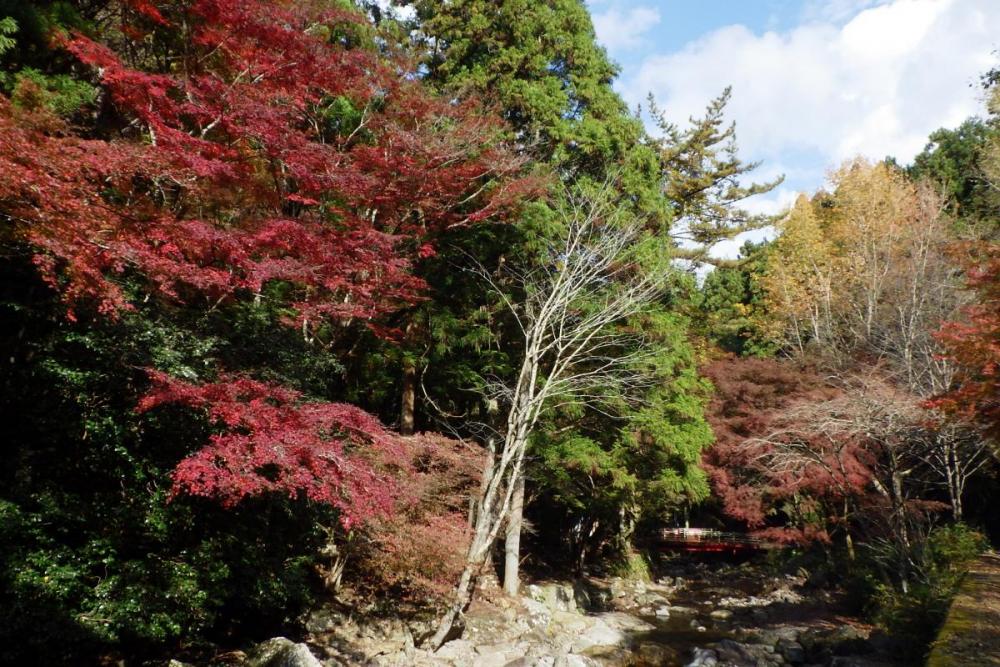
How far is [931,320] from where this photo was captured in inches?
604

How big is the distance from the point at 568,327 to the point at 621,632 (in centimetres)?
646

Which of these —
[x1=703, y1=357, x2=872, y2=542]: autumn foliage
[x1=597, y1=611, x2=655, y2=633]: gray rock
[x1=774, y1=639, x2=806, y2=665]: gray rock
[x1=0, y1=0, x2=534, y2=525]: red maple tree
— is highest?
[x1=0, y1=0, x2=534, y2=525]: red maple tree

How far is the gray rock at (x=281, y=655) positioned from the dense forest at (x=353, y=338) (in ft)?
2.68

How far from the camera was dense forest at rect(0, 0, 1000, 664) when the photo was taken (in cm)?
602

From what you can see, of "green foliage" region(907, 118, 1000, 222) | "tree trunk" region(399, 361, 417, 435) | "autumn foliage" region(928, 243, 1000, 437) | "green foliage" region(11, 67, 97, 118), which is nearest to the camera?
"green foliage" region(11, 67, 97, 118)

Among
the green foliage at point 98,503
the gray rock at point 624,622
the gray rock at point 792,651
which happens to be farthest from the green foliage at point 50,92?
the gray rock at point 792,651

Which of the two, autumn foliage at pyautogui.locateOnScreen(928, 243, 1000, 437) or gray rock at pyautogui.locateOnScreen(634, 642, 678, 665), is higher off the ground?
autumn foliage at pyautogui.locateOnScreen(928, 243, 1000, 437)

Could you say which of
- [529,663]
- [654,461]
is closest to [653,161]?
[654,461]

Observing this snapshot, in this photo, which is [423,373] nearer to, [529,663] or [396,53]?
[529,663]

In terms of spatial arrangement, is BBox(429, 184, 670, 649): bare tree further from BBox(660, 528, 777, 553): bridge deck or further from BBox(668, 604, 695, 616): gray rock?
BBox(660, 528, 777, 553): bridge deck

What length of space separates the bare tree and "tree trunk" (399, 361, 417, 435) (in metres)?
1.68

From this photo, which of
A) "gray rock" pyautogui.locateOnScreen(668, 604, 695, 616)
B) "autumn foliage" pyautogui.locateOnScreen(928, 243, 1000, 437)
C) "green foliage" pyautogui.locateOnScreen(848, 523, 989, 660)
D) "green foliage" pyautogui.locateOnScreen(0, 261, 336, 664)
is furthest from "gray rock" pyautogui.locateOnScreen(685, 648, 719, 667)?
"green foliage" pyautogui.locateOnScreen(0, 261, 336, 664)

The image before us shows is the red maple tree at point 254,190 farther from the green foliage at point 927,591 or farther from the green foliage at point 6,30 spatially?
the green foliage at point 927,591

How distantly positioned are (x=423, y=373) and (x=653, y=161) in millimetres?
6992
